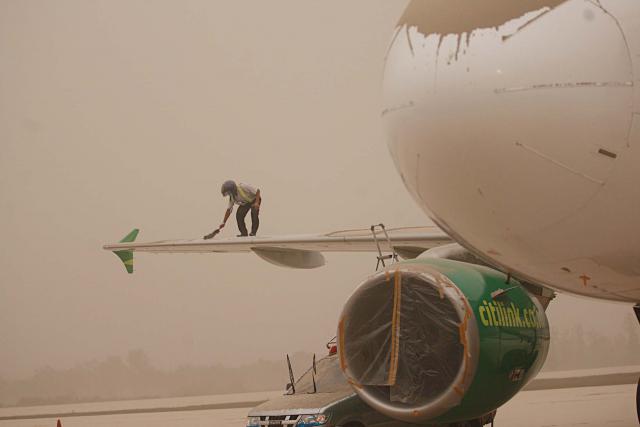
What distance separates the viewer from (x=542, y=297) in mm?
8625

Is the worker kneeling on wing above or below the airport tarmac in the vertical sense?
above

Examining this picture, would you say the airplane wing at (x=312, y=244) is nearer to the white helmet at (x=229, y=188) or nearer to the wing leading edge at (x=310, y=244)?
the wing leading edge at (x=310, y=244)

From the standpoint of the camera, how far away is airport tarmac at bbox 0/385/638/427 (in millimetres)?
11789

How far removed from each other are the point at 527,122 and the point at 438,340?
364cm

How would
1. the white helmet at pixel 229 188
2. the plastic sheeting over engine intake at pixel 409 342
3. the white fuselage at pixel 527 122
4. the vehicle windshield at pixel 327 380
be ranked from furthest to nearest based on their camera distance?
the white helmet at pixel 229 188 → the vehicle windshield at pixel 327 380 → the plastic sheeting over engine intake at pixel 409 342 → the white fuselage at pixel 527 122

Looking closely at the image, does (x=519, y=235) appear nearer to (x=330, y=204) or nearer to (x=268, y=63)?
(x=330, y=204)

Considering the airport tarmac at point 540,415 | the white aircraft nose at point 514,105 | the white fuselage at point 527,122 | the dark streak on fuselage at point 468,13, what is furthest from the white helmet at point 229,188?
the dark streak on fuselage at point 468,13

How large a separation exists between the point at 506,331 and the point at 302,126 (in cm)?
1661

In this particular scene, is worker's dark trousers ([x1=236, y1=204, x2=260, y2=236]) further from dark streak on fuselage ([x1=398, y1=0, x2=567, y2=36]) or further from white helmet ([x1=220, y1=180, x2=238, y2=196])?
dark streak on fuselage ([x1=398, y1=0, x2=567, y2=36])

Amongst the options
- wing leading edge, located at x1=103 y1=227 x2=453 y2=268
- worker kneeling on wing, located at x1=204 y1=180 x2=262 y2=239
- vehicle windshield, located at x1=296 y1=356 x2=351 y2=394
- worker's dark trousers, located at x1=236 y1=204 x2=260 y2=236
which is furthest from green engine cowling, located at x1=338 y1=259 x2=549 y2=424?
worker kneeling on wing, located at x1=204 y1=180 x2=262 y2=239

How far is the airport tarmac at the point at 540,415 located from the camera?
11.8m

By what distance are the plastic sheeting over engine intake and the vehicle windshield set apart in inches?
77.4

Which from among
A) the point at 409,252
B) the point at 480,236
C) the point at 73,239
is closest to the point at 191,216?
the point at 73,239

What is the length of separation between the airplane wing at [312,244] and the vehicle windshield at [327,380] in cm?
112
